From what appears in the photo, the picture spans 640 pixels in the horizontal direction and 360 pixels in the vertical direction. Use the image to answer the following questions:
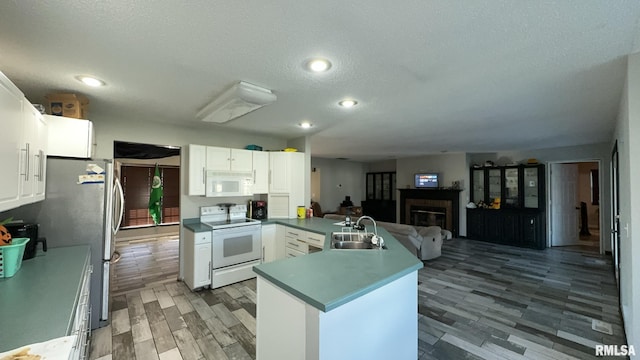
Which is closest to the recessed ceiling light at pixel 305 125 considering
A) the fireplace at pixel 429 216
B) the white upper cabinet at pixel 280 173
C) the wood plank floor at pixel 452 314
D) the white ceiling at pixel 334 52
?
the white ceiling at pixel 334 52

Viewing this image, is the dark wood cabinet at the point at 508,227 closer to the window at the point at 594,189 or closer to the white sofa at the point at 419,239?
the white sofa at the point at 419,239

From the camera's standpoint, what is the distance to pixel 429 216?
24.8 ft

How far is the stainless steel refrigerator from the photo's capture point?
2.26 metres

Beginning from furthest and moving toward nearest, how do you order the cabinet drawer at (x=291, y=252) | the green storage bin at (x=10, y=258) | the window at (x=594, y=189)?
1. the window at (x=594, y=189)
2. the cabinet drawer at (x=291, y=252)
3. the green storage bin at (x=10, y=258)

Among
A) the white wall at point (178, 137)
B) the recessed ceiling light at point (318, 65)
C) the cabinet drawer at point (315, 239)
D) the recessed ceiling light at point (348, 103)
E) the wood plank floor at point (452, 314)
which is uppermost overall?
the recessed ceiling light at point (348, 103)

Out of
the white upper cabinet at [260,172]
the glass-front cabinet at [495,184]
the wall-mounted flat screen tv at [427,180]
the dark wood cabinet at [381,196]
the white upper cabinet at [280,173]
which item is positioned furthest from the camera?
the dark wood cabinet at [381,196]

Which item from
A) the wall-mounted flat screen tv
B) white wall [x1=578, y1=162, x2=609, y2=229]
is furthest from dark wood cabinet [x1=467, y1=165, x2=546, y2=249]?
white wall [x1=578, y1=162, x2=609, y2=229]

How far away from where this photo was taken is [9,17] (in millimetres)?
1302

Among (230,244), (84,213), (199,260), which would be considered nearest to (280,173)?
(230,244)

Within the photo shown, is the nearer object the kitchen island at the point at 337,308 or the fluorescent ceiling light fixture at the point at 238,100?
the kitchen island at the point at 337,308

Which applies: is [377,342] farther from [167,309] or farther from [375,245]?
[167,309]

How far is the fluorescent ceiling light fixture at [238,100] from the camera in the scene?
7.16 ft

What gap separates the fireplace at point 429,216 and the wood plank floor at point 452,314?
8.87 ft

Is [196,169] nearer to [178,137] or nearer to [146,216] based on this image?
[178,137]
